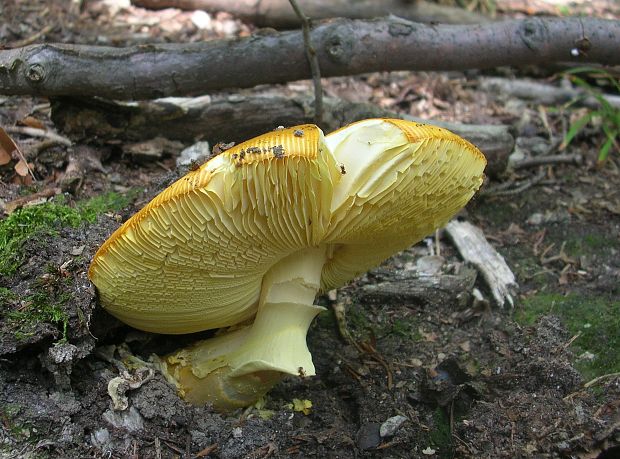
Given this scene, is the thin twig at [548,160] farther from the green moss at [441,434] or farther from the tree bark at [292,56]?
the green moss at [441,434]

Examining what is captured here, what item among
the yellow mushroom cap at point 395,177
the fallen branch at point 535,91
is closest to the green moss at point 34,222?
the yellow mushroom cap at point 395,177

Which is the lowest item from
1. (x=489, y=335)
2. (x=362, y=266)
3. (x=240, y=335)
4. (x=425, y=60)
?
(x=489, y=335)

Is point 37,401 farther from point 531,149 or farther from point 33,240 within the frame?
point 531,149

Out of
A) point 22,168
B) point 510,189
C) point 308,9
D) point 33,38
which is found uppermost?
point 308,9

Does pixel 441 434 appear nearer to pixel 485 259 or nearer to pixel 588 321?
pixel 588 321

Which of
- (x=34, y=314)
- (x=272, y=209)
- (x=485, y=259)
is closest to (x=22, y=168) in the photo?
(x=34, y=314)

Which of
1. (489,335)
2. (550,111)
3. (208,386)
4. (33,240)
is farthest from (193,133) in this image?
(550,111)
